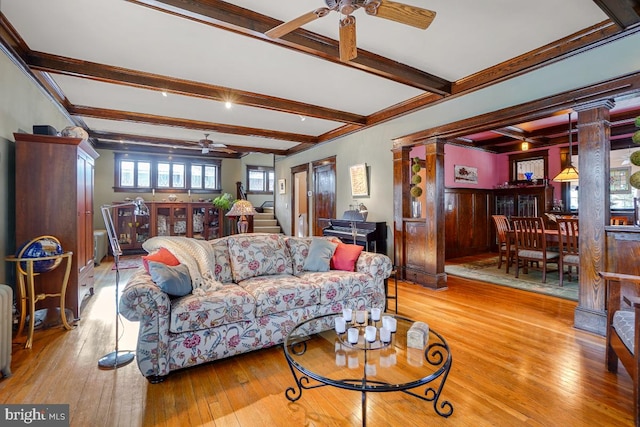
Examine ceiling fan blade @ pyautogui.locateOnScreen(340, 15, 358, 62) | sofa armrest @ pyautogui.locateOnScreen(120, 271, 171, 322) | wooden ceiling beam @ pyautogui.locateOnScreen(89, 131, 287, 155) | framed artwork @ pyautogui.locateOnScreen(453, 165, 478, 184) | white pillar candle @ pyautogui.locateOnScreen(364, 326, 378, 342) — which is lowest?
white pillar candle @ pyautogui.locateOnScreen(364, 326, 378, 342)

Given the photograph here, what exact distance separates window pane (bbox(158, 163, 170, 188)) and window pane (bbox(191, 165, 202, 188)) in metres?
0.66

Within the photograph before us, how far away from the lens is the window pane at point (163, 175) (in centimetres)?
834

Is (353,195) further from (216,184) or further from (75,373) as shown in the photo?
(216,184)

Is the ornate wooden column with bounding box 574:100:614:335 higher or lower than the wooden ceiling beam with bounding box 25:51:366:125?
lower

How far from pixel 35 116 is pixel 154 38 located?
1970 millimetres

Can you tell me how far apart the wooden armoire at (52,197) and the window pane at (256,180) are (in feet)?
20.4

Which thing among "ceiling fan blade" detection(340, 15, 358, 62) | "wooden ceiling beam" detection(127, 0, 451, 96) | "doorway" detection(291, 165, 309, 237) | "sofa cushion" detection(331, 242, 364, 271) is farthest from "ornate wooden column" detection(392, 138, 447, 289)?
"doorway" detection(291, 165, 309, 237)

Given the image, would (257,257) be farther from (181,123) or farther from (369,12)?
(181,123)

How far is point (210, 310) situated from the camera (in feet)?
7.11

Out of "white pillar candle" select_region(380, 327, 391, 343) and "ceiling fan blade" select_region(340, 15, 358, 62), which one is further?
"ceiling fan blade" select_region(340, 15, 358, 62)

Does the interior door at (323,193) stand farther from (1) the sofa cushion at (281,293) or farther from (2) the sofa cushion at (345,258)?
(1) the sofa cushion at (281,293)

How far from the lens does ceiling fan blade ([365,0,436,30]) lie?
185cm

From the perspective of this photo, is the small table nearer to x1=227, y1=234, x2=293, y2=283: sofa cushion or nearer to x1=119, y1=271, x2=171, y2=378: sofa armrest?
x1=119, y1=271, x2=171, y2=378: sofa armrest

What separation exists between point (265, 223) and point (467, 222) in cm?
522
